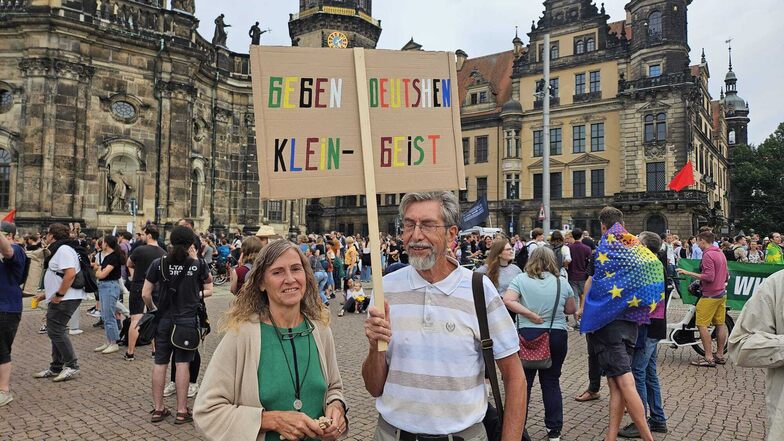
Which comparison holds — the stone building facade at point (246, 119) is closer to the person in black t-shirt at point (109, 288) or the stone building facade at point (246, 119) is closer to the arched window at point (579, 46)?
the arched window at point (579, 46)

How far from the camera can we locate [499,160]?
46.9 meters

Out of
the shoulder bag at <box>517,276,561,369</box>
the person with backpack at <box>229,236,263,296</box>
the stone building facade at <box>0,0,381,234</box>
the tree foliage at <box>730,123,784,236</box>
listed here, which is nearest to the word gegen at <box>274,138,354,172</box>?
the shoulder bag at <box>517,276,561,369</box>

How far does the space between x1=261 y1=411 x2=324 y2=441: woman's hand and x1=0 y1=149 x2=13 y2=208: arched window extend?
25344 mm

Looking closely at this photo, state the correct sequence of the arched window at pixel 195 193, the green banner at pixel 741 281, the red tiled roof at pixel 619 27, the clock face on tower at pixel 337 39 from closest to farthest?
the green banner at pixel 741 281 < the arched window at pixel 195 193 < the red tiled roof at pixel 619 27 < the clock face on tower at pixel 337 39

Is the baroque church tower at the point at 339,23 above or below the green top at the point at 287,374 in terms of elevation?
above

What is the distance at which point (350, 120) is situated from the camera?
106 inches

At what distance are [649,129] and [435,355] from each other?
42.5m

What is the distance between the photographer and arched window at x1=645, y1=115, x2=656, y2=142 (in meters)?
39.4

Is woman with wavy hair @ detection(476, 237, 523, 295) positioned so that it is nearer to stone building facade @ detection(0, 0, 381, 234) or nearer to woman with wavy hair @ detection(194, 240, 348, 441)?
woman with wavy hair @ detection(194, 240, 348, 441)

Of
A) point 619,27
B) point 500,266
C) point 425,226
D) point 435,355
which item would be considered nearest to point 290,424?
point 435,355

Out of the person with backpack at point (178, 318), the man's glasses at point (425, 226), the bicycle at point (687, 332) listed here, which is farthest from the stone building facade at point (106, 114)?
the man's glasses at point (425, 226)

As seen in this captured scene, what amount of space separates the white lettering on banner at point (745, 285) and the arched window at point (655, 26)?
118 feet

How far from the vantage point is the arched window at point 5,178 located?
877 inches

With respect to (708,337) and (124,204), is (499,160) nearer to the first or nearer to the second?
(124,204)
